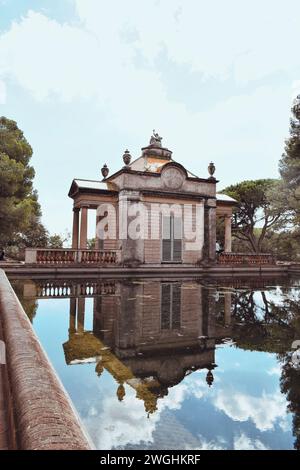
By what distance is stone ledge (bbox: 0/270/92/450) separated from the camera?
147cm

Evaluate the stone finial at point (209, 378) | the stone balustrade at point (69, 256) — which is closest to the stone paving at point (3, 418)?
the stone finial at point (209, 378)

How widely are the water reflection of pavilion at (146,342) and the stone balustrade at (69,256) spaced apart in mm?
8248

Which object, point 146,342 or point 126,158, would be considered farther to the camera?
point 126,158

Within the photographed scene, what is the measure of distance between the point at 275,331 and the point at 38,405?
4.13 meters

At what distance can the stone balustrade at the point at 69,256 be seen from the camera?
1468 cm

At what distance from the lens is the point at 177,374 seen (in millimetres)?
3076

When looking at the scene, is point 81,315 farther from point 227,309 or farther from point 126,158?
point 126,158

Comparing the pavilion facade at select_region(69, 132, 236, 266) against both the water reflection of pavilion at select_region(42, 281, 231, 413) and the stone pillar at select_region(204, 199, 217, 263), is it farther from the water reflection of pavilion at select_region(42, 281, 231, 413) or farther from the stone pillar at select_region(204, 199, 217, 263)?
the water reflection of pavilion at select_region(42, 281, 231, 413)

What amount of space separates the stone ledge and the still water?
1.14 ft

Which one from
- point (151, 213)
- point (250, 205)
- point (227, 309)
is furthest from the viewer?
point (250, 205)

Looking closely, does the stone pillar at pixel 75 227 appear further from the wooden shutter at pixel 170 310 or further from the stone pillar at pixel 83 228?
the wooden shutter at pixel 170 310

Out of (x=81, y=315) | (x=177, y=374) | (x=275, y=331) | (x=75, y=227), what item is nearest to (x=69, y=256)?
(x=75, y=227)

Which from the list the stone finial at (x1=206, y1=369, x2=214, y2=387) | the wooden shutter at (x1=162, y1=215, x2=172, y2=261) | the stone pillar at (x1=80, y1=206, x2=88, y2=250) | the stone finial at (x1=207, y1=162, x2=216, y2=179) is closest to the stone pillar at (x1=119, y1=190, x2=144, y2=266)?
the wooden shutter at (x1=162, y1=215, x2=172, y2=261)

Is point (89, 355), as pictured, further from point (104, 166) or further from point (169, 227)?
point (104, 166)
